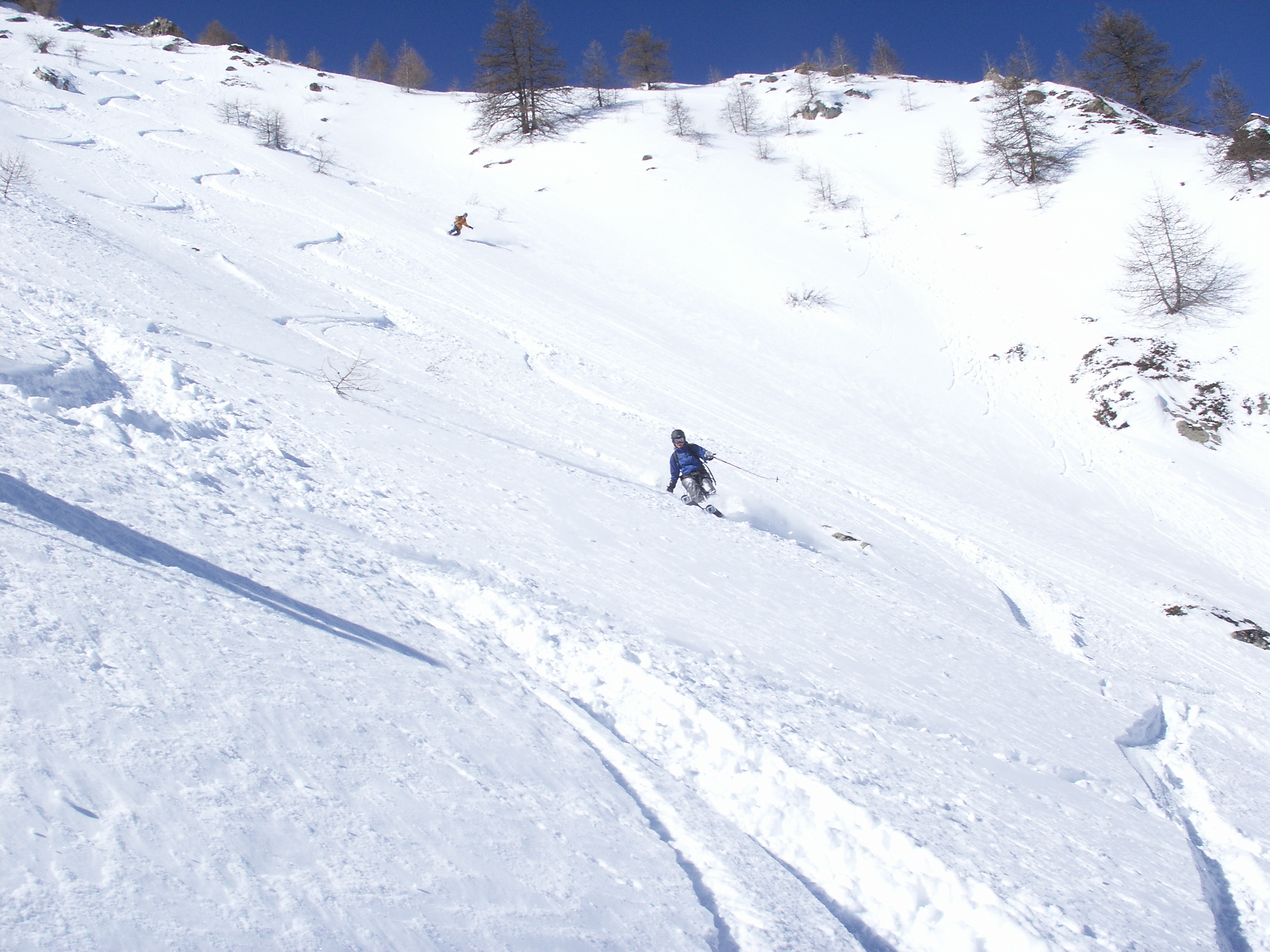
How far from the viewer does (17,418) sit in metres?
4.23

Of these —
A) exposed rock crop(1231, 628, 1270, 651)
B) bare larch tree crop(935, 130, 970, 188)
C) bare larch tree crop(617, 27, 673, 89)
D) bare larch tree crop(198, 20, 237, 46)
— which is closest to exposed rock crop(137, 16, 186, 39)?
bare larch tree crop(198, 20, 237, 46)

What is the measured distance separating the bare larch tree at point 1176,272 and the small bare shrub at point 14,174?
23798 millimetres

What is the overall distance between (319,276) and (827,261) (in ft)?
51.1

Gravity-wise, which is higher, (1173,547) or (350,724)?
(1173,547)

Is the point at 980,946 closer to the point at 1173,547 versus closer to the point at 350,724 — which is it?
the point at 350,724

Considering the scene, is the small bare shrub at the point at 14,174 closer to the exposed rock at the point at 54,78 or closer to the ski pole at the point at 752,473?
the ski pole at the point at 752,473

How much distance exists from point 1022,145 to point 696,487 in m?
26.8

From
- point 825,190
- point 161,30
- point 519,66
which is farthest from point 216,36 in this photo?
point 825,190

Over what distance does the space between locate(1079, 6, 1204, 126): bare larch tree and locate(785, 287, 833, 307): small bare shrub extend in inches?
1229

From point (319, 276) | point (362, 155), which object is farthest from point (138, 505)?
point (362, 155)

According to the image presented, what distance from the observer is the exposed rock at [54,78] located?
2636 centimetres

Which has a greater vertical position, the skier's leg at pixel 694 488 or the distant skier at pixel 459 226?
the distant skier at pixel 459 226

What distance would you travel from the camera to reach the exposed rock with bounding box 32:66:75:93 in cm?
2636

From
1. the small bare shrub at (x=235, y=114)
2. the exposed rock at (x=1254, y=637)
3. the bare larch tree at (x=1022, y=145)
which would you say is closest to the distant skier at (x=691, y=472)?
the exposed rock at (x=1254, y=637)
